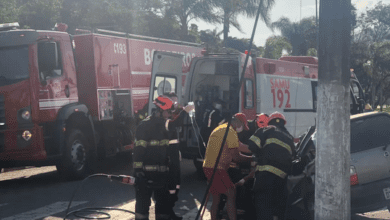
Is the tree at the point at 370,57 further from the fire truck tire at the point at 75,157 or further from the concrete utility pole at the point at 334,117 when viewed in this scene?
the concrete utility pole at the point at 334,117

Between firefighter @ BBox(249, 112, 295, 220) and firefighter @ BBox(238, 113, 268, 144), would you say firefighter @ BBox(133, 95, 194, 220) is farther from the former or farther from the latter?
firefighter @ BBox(238, 113, 268, 144)

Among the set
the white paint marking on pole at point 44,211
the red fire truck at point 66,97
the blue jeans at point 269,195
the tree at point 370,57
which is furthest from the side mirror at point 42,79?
the tree at point 370,57

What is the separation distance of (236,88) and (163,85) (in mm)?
1534

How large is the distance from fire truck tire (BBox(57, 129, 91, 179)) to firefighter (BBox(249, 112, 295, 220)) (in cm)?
517

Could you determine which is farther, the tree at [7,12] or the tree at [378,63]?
the tree at [378,63]

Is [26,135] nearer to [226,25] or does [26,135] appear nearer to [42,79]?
[42,79]

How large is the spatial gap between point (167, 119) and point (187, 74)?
156 inches

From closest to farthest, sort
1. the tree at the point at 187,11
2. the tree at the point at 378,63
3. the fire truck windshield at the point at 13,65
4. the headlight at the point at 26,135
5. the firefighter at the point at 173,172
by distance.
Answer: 1. the firefighter at the point at 173,172
2. the headlight at the point at 26,135
3. the fire truck windshield at the point at 13,65
4. the tree at the point at 187,11
5. the tree at the point at 378,63

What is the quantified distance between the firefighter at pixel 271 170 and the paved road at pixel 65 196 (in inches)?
69.6

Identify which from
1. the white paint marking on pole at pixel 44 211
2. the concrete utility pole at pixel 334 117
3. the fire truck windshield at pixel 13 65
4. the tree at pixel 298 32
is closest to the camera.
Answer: the concrete utility pole at pixel 334 117

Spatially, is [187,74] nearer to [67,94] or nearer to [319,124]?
[67,94]

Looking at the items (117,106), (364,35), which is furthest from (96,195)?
(364,35)

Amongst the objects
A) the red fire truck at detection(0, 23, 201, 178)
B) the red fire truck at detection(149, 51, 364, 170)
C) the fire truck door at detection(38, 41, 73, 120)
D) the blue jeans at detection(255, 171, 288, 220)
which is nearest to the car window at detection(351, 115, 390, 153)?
the blue jeans at detection(255, 171, 288, 220)

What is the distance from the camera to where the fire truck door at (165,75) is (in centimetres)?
927
